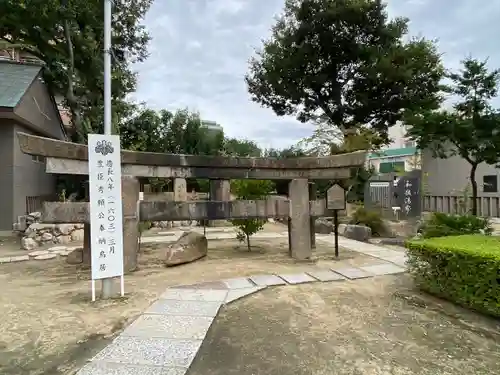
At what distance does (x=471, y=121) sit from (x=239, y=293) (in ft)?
29.1

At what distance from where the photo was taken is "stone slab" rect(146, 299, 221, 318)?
4.21 m

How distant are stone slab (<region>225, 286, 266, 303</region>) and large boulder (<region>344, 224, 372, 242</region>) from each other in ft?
20.0

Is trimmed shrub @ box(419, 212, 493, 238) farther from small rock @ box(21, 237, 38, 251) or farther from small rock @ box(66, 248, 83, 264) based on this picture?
small rock @ box(21, 237, 38, 251)

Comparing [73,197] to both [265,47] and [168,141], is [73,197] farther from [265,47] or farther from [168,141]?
[265,47]

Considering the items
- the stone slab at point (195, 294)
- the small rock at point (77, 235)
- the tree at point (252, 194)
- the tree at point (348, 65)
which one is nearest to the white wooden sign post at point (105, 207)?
the stone slab at point (195, 294)

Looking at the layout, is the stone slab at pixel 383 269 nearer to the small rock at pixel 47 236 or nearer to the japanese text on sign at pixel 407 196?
the japanese text on sign at pixel 407 196

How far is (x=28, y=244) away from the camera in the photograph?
384 inches

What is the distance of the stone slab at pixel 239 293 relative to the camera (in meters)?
4.79

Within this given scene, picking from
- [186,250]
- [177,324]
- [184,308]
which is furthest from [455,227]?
[177,324]

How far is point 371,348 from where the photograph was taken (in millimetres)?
3332

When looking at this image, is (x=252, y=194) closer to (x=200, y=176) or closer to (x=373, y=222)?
(x=200, y=176)

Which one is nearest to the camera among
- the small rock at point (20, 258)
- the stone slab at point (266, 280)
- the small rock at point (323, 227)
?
the stone slab at point (266, 280)

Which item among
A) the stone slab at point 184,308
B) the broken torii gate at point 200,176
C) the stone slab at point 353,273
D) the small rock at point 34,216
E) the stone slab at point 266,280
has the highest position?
the broken torii gate at point 200,176

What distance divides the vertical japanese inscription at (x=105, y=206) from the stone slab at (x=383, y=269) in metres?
4.42
